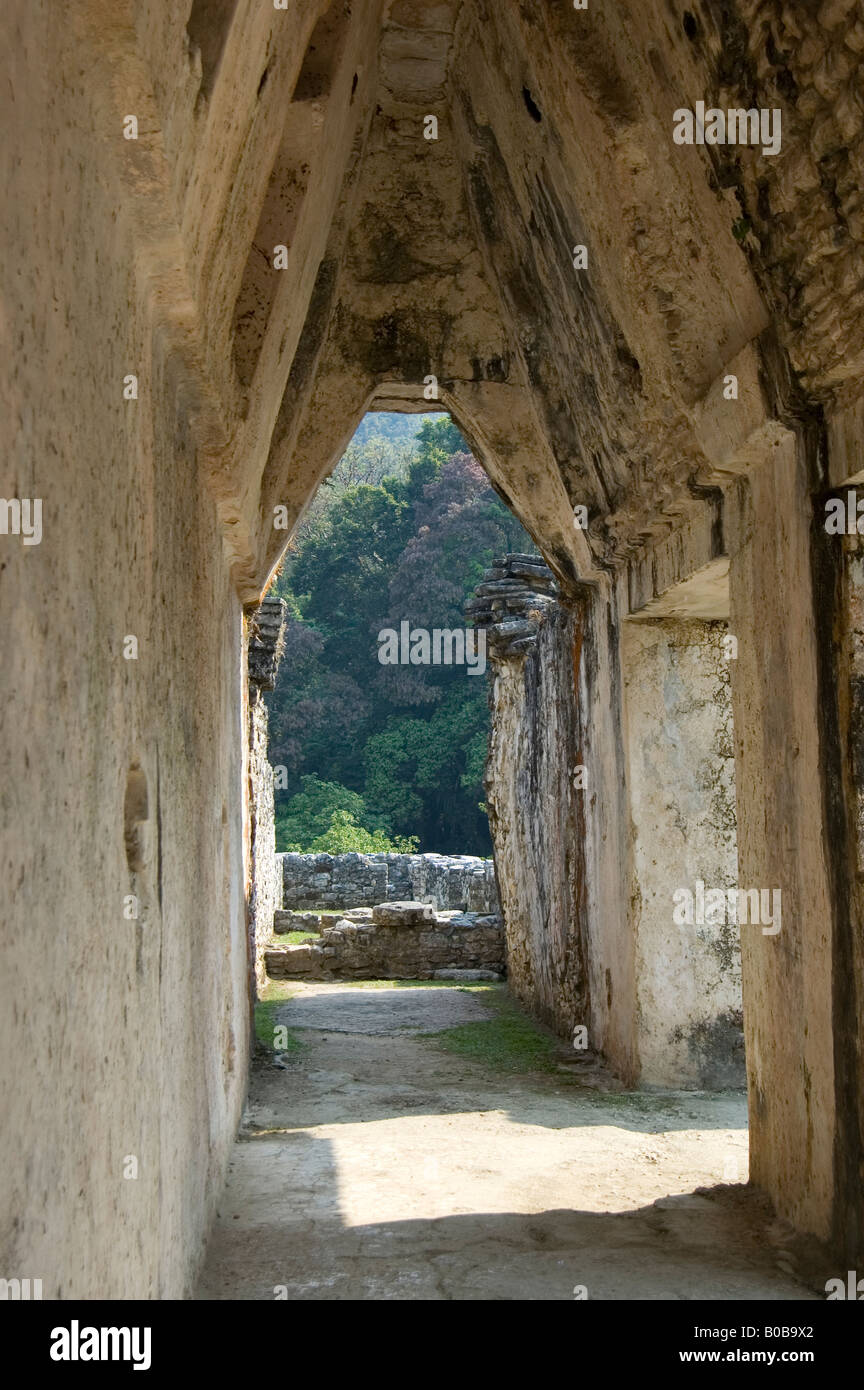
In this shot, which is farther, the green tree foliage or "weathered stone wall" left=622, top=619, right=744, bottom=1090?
the green tree foliage

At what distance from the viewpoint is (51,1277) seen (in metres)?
1.74

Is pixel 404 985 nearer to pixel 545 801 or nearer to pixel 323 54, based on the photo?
pixel 545 801

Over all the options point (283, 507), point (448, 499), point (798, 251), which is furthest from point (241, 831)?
point (448, 499)

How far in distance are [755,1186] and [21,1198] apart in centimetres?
375

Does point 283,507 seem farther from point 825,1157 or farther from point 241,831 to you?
point 825,1157

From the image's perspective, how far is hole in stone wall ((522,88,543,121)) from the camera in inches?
212

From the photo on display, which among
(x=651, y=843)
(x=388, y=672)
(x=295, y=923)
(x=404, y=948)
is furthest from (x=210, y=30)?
(x=388, y=672)

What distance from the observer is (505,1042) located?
8.44 meters

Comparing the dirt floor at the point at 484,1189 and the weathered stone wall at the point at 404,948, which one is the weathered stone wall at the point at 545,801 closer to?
the dirt floor at the point at 484,1189

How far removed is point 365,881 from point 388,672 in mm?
13390

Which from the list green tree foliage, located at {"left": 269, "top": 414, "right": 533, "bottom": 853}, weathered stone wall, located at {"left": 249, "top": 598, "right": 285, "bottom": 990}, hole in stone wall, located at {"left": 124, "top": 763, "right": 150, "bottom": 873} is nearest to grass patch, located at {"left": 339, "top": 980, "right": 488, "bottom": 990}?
weathered stone wall, located at {"left": 249, "top": 598, "right": 285, "bottom": 990}

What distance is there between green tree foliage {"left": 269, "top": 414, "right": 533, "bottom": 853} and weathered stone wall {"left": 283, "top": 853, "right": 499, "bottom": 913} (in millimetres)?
7488

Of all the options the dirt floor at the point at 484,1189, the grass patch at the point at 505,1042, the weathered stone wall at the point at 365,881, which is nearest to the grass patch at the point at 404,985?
the grass patch at the point at 505,1042

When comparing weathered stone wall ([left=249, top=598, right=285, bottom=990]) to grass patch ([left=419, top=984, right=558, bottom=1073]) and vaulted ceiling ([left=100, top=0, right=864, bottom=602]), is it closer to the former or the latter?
grass patch ([left=419, top=984, right=558, bottom=1073])
